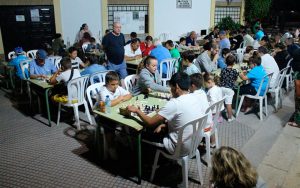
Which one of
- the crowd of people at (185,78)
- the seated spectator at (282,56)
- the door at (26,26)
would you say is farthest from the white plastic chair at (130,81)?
the door at (26,26)

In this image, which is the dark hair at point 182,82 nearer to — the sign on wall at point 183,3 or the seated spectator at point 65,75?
the seated spectator at point 65,75

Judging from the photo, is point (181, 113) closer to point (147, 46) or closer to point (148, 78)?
point (148, 78)

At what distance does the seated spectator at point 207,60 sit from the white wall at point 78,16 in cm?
541

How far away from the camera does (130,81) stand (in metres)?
5.04

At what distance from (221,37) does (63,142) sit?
6.32 meters

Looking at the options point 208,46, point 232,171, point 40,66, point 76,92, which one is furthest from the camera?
point 208,46

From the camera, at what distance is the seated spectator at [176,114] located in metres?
3.09

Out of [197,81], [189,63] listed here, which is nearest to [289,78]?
[189,63]

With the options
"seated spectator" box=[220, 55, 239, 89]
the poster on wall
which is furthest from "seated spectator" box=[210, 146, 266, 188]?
the poster on wall

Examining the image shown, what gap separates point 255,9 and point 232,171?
14.4 meters

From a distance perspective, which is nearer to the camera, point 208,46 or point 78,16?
point 208,46

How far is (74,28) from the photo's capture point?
10.1 metres

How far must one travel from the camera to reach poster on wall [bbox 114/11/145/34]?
10.9 meters

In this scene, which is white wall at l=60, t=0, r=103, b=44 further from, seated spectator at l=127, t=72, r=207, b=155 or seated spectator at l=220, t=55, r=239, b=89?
seated spectator at l=127, t=72, r=207, b=155
